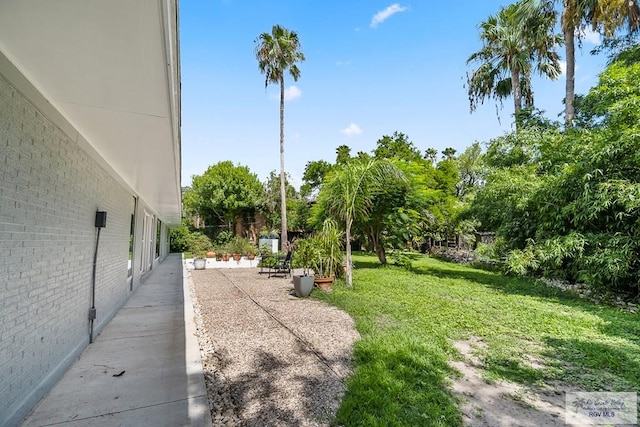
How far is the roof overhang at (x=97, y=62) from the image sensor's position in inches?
58.6

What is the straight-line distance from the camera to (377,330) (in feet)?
14.5

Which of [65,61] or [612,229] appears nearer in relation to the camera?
[65,61]

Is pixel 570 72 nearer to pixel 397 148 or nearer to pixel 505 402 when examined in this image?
pixel 505 402

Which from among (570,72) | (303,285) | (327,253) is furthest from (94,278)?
(570,72)

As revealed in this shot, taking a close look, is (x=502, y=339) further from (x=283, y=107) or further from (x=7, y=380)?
(x=283, y=107)

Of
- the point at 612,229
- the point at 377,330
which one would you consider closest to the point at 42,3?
the point at 377,330

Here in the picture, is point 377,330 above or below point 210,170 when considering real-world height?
below

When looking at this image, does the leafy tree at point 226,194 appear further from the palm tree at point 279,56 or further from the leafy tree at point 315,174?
the palm tree at point 279,56

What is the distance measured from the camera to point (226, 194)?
2519 cm

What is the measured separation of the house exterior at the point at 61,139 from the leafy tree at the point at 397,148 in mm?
22567

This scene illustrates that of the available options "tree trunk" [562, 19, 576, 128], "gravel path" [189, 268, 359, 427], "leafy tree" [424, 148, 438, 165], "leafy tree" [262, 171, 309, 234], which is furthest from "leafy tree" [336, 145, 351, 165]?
"gravel path" [189, 268, 359, 427]

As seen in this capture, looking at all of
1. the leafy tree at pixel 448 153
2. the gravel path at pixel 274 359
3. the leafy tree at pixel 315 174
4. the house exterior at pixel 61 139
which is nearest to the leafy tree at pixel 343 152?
the leafy tree at pixel 315 174

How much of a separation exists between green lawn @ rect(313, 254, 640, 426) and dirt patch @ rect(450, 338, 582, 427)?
0.10 metres

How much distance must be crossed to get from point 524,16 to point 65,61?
1470 centimetres
